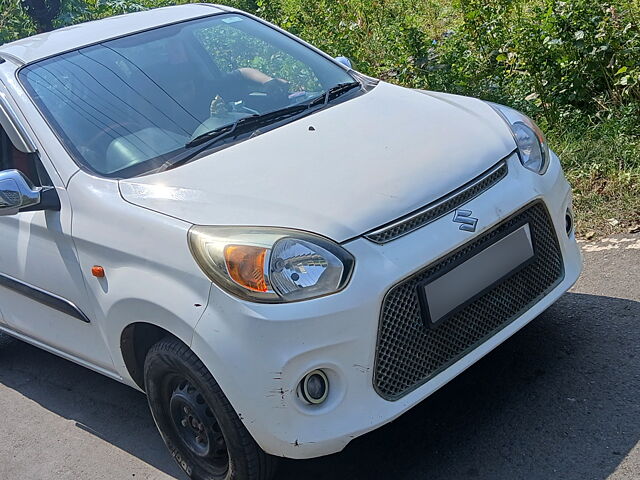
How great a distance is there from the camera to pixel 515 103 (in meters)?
6.09

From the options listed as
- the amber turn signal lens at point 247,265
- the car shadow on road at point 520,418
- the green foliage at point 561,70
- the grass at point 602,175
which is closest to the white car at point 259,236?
the amber turn signal lens at point 247,265

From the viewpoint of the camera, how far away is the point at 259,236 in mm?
2961

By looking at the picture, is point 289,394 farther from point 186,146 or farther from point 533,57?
point 533,57

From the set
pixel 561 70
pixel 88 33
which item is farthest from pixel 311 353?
pixel 561 70

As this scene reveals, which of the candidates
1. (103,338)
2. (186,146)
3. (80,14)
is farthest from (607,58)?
(80,14)

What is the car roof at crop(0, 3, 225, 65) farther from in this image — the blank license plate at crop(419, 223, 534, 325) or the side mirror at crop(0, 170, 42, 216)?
the blank license plate at crop(419, 223, 534, 325)

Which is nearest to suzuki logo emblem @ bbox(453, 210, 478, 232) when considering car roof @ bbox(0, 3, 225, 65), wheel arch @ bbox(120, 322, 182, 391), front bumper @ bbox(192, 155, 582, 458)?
front bumper @ bbox(192, 155, 582, 458)

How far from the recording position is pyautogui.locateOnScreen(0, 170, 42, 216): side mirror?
3551 millimetres

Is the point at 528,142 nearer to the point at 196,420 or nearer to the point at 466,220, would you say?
the point at 466,220

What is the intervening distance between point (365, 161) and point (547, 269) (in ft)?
2.76

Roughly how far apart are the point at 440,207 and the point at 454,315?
387 millimetres

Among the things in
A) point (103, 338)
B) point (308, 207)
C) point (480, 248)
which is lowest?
point (103, 338)

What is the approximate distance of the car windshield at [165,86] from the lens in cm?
372

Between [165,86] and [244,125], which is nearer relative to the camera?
[244,125]
